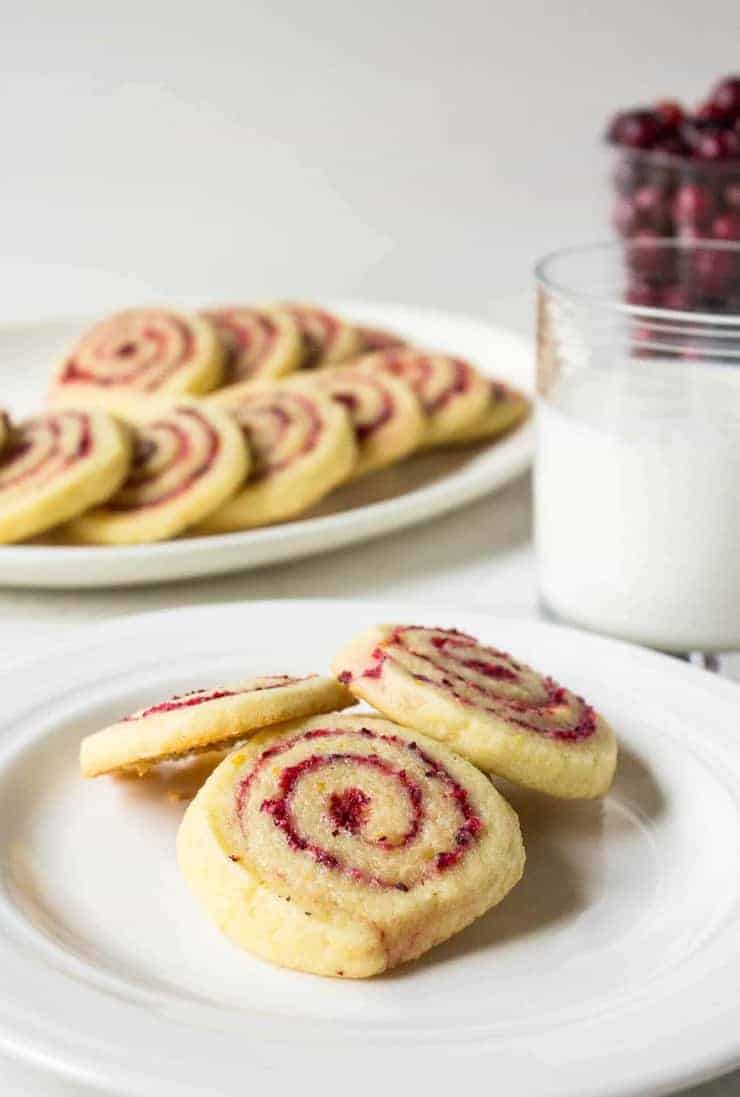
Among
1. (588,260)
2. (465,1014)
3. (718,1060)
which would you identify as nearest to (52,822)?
(465,1014)

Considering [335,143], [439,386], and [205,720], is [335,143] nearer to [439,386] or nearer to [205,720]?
[439,386]

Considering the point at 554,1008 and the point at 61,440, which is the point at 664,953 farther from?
the point at 61,440

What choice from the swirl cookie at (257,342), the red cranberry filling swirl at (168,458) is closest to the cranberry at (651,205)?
the swirl cookie at (257,342)

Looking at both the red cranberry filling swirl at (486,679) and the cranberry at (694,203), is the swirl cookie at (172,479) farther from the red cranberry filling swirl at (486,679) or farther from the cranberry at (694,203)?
the cranberry at (694,203)

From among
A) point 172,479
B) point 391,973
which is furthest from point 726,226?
point 391,973

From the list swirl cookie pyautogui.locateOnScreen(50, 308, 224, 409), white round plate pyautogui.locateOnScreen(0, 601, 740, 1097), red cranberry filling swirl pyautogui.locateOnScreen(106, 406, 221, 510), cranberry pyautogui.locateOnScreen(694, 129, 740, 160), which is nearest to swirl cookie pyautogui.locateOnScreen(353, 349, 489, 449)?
swirl cookie pyautogui.locateOnScreen(50, 308, 224, 409)

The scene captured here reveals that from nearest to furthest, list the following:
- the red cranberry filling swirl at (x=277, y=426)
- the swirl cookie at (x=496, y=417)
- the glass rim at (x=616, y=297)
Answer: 1. the glass rim at (x=616, y=297)
2. the red cranberry filling swirl at (x=277, y=426)
3. the swirl cookie at (x=496, y=417)

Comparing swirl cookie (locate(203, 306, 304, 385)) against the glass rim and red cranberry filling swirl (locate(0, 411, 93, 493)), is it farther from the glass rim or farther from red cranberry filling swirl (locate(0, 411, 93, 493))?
the glass rim
